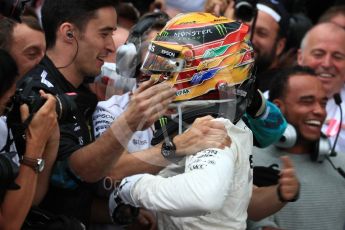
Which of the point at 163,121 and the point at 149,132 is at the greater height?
the point at 163,121

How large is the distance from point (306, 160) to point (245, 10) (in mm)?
1764

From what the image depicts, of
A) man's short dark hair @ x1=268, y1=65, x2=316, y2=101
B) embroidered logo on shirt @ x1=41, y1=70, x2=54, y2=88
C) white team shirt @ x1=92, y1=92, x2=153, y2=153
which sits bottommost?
man's short dark hair @ x1=268, y1=65, x2=316, y2=101

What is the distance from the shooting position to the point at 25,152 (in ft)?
12.4

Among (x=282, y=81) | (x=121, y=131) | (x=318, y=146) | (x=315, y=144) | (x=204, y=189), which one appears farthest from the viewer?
(x=282, y=81)

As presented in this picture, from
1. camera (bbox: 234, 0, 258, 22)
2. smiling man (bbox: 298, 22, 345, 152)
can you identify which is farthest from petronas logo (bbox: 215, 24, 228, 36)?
smiling man (bbox: 298, 22, 345, 152)

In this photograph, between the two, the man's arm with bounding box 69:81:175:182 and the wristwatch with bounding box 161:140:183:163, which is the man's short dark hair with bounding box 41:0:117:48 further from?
the wristwatch with bounding box 161:140:183:163

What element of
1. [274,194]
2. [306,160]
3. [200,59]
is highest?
[200,59]

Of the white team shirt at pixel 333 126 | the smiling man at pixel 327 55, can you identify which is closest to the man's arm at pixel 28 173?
the white team shirt at pixel 333 126

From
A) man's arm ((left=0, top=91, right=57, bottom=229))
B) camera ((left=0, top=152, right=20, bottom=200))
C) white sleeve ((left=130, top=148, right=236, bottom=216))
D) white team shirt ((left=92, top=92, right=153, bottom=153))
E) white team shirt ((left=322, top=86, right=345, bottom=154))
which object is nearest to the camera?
white sleeve ((left=130, top=148, right=236, bottom=216))

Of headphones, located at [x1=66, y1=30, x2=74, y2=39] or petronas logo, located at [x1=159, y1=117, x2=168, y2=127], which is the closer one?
petronas logo, located at [x1=159, y1=117, x2=168, y2=127]

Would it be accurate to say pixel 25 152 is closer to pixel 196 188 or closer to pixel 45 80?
pixel 45 80

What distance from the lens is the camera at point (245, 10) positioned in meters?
6.61

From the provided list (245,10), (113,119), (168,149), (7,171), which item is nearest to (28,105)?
(7,171)

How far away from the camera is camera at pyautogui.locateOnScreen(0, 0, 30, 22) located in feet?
13.1
